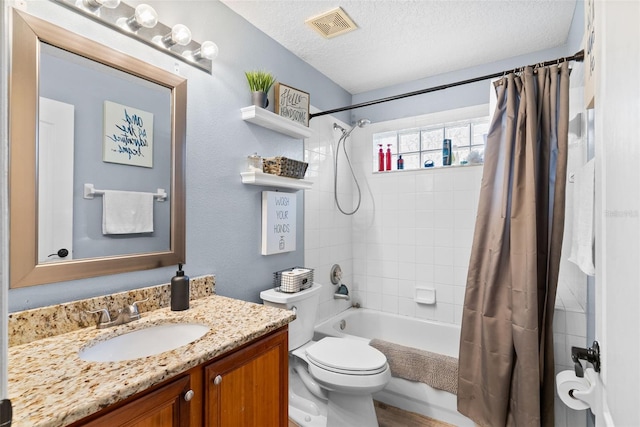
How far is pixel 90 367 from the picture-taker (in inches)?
34.2

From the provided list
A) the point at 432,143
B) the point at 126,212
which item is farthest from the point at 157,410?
the point at 432,143

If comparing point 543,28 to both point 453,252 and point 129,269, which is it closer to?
point 453,252

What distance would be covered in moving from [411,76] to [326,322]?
2.20 metres

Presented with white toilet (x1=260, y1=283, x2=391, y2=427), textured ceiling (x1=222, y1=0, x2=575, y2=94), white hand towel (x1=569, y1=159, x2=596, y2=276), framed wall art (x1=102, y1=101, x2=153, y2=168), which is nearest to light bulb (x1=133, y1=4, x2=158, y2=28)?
framed wall art (x1=102, y1=101, x2=153, y2=168)

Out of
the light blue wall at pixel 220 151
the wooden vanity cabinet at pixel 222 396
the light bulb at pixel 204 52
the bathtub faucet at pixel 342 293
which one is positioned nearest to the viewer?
the wooden vanity cabinet at pixel 222 396

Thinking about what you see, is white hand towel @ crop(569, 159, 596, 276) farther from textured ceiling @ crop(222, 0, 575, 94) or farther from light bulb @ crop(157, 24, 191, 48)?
light bulb @ crop(157, 24, 191, 48)

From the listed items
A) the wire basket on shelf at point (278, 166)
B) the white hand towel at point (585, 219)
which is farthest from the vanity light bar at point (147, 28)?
the white hand towel at point (585, 219)

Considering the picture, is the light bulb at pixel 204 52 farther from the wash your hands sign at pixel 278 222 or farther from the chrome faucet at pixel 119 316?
the chrome faucet at pixel 119 316

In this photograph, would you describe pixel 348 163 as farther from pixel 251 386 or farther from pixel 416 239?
pixel 251 386

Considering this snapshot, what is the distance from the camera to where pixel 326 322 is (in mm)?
2590

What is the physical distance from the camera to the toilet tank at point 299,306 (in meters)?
1.88

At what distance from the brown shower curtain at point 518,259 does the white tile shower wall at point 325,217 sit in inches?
45.2

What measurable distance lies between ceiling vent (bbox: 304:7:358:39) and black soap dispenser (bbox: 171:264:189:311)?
1.64m

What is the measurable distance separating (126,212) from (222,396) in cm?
85
